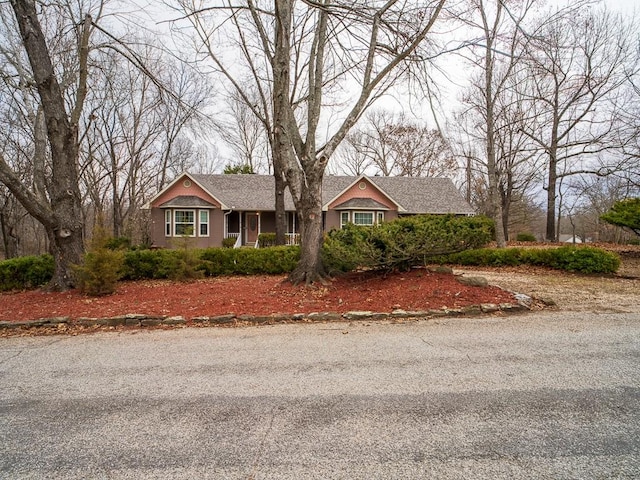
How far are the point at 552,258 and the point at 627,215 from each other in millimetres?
4636

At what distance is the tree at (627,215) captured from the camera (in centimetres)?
1212

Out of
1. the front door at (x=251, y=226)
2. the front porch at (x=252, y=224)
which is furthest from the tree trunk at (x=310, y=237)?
the front door at (x=251, y=226)

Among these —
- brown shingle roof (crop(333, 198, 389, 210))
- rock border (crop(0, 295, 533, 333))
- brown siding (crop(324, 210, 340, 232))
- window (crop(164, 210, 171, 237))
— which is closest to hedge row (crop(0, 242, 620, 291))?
rock border (crop(0, 295, 533, 333))

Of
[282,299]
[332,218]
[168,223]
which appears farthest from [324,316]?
[168,223]

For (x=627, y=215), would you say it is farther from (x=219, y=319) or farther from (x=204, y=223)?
(x=204, y=223)

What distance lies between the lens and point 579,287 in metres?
7.69

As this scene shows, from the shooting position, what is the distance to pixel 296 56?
10.7 metres

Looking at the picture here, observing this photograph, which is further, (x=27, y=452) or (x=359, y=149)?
(x=359, y=149)

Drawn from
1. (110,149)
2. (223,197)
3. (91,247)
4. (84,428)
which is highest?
(110,149)

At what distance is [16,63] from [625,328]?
17464 mm

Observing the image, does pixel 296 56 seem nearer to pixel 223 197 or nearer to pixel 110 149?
pixel 223 197

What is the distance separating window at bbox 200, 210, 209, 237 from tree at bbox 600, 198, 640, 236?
1993 cm

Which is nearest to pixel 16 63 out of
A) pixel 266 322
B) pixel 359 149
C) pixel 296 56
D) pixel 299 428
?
pixel 296 56

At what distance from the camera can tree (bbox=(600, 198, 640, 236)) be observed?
12117mm
